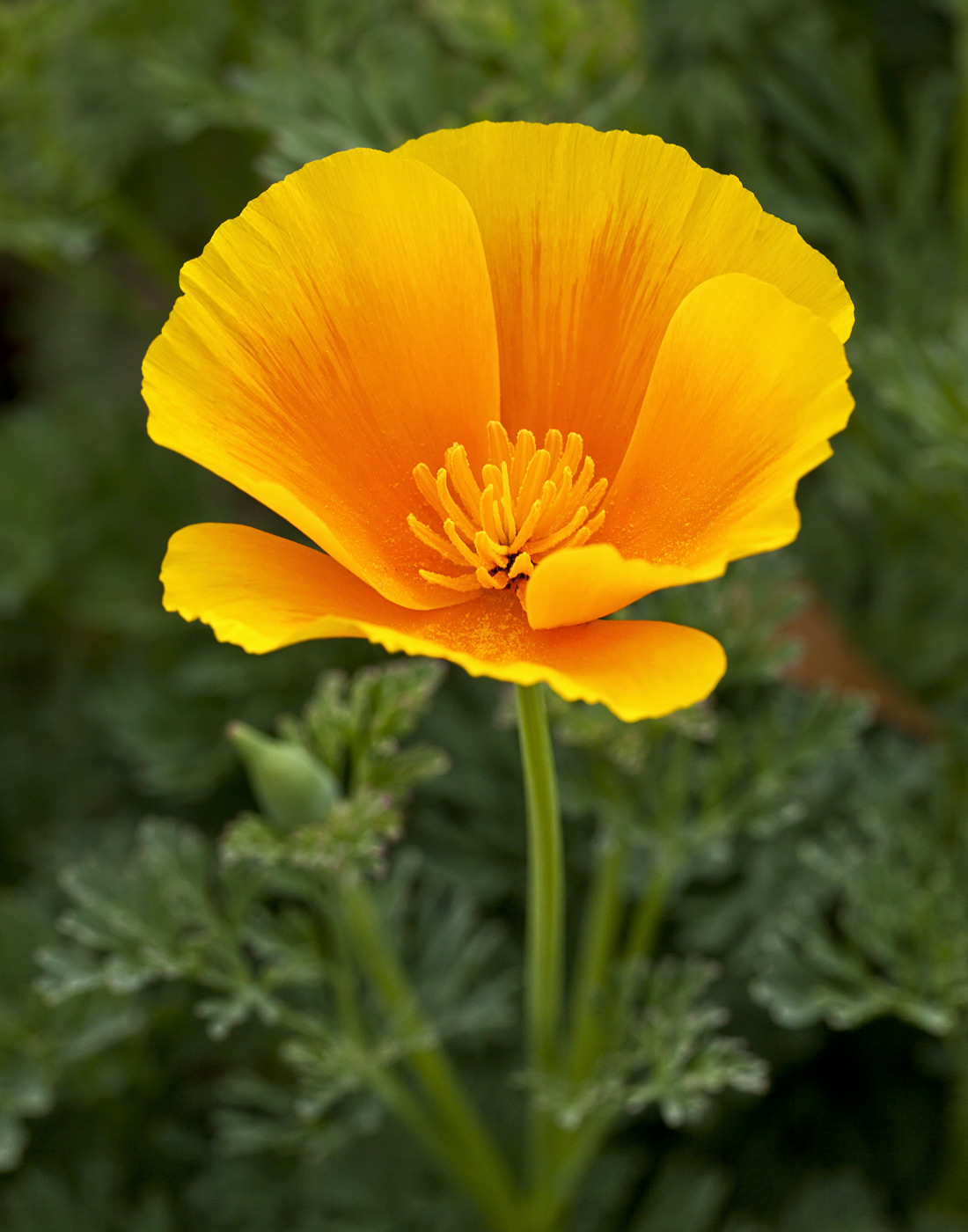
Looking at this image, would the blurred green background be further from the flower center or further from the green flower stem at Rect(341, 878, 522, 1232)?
the flower center

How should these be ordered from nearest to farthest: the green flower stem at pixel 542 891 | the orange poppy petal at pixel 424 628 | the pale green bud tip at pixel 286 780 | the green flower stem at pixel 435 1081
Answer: the orange poppy petal at pixel 424 628 < the green flower stem at pixel 542 891 < the pale green bud tip at pixel 286 780 < the green flower stem at pixel 435 1081

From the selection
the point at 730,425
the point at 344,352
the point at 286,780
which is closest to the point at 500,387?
the point at 344,352

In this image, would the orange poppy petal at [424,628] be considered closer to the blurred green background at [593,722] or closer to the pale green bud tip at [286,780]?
the pale green bud tip at [286,780]

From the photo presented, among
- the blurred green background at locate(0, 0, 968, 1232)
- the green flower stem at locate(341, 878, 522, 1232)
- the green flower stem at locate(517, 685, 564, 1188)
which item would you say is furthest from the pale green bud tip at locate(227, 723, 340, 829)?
the blurred green background at locate(0, 0, 968, 1232)

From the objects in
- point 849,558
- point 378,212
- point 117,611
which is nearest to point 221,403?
point 378,212

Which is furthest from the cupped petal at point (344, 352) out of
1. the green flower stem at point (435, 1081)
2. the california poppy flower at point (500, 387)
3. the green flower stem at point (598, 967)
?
the green flower stem at point (598, 967)

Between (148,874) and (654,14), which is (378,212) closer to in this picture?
(148,874)
